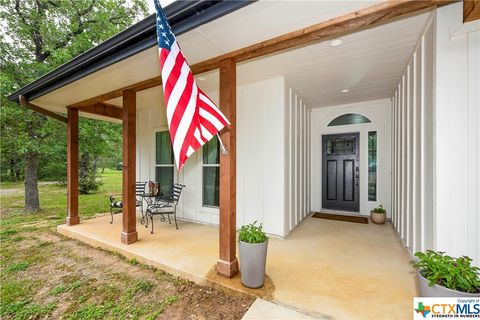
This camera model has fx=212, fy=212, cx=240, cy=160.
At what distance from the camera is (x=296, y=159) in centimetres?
417

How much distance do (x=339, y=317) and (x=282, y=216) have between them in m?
1.81

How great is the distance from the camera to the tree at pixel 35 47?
5.27 meters

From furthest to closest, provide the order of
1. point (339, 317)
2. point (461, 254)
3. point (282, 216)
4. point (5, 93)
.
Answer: point (5, 93) < point (282, 216) < point (461, 254) < point (339, 317)

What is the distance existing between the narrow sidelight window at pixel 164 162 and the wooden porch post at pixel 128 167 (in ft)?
5.35

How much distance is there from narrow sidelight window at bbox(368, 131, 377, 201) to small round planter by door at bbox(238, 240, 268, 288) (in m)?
3.98

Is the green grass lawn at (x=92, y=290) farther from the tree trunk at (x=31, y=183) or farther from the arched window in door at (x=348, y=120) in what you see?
the arched window in door at (x=348, y=120)

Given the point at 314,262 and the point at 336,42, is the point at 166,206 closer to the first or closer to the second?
the point at 314,262

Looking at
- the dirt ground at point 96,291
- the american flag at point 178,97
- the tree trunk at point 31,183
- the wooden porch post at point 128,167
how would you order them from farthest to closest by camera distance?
1. the tree trunk at point 31,183
2. the wooden porch post at point 128,167
3. the dirt ground at point 96,291
4. the american flag at point 178,97

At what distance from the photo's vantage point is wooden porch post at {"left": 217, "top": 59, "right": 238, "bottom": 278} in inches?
93.9

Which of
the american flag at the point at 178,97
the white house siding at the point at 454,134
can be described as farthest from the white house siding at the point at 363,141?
the american flag at the point at 178,97

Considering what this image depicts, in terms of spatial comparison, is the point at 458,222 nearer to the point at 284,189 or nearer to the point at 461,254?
the point at 461,254

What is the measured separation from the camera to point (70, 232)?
13.4 ft

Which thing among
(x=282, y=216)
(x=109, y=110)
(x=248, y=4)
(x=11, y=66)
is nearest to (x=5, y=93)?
(x=11, y=66)
